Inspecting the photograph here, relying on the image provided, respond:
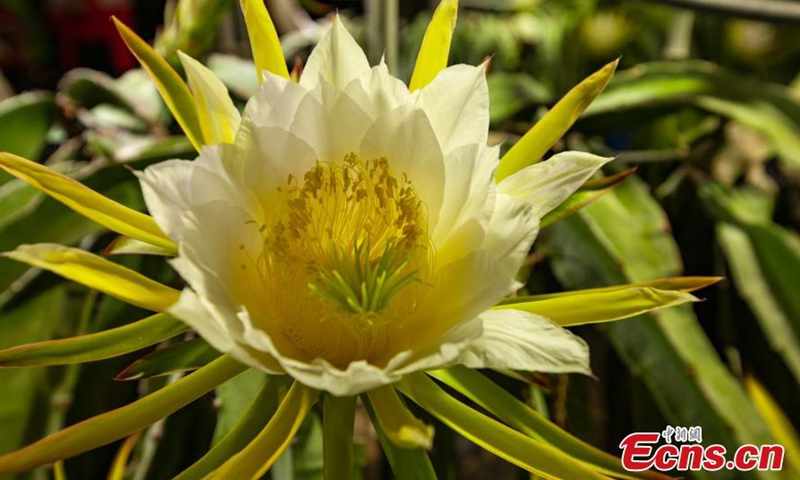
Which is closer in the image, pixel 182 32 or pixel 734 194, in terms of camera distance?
pixel 182 32

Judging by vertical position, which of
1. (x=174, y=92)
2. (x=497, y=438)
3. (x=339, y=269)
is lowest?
(x=497, y=438)

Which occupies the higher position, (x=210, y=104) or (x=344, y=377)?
(x=210, y=104)

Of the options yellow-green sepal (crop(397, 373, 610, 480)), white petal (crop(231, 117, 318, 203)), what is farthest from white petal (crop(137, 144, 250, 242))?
yellow-green sepal (crop(397, 373, 610, 480))

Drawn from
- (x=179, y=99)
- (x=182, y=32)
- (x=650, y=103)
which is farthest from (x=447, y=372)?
(x=650, y=103)

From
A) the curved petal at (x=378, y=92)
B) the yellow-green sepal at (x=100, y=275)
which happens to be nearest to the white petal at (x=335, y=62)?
the curved petal at (x=378, y=92)

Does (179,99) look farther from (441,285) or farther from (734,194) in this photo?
(734,194)

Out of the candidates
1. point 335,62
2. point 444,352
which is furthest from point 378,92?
point 444,352

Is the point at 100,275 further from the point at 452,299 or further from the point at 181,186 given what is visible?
the point at 452,299

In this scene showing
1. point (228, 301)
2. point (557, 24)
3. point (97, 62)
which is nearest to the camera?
point (228, 301)
